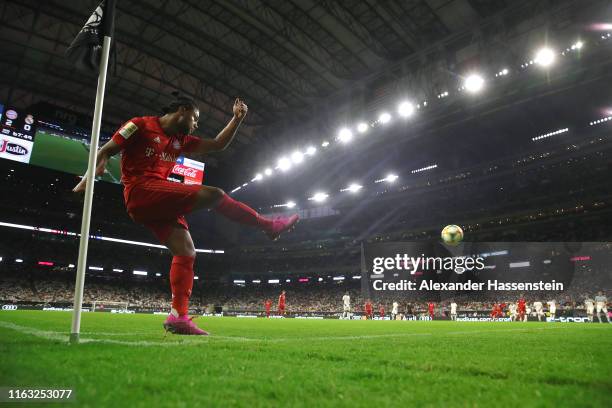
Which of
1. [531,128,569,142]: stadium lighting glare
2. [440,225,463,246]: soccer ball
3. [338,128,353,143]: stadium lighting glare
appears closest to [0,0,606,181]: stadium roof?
[338,128,353,143]: stadium lighting glare

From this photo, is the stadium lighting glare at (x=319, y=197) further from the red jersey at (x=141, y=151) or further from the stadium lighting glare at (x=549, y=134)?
the red jersey at (x=141, y=151)

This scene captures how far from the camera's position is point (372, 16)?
20047mm

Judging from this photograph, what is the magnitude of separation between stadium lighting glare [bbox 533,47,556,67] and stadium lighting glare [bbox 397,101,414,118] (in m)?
6.46

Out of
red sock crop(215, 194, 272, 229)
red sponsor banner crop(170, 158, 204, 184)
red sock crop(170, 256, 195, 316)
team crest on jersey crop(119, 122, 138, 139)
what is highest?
red sponsor banner crop(170, 158, 204, 184)

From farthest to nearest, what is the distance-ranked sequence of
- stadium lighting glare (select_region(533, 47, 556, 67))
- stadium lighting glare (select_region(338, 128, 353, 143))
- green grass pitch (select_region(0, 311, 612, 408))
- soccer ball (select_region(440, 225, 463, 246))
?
stadium lighting glare (select_region(338, 128, 353, 143)) → stadium lighting glare (select_region(533, 47, 556, 67)) → soccer ball (select_region(440, 225, 463, 246)) → green grass pitch (select_region(0, 311, 612, 408))

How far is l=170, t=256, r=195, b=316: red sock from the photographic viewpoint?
3.92 meters

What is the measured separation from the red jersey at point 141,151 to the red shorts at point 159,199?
0.08 meters

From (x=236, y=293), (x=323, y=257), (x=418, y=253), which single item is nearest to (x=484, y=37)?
(x=418, y=253)

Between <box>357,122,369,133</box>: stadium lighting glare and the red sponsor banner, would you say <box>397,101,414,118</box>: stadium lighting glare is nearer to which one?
<box>357,122,369,133</box>: stadium lighting glare

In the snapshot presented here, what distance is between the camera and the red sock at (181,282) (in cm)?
392

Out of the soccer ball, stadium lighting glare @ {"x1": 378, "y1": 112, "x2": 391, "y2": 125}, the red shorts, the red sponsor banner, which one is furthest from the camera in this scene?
the red sponsor banner

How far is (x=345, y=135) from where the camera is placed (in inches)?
990

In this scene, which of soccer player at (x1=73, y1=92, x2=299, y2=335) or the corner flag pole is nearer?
the corner flag pole

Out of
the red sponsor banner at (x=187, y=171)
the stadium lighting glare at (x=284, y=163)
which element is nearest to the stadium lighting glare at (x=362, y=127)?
the stadium lighting glare at (x=284, y=163)
